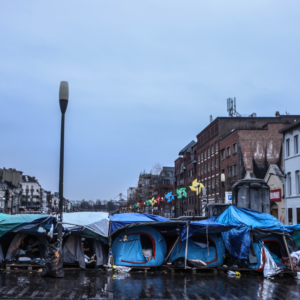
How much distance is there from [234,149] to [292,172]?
17.8 m

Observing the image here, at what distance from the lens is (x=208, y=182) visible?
230 ft

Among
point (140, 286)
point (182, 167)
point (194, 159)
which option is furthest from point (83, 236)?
Result: point (182, 167)

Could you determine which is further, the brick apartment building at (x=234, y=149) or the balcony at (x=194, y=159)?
the balcony at (x=194, y=159)

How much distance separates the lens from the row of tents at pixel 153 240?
54.6 ft

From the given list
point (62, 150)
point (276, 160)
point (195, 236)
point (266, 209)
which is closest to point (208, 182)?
point (276, 160)

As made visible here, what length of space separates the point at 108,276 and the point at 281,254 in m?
7.08

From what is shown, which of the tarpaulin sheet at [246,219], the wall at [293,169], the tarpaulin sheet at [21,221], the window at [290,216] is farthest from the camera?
the window at [290,216]

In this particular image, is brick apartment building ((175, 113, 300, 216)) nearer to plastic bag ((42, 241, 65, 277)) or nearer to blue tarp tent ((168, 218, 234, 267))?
blue tarp tent ((168, 218, 234, 267))

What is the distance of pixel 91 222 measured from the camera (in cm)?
1678

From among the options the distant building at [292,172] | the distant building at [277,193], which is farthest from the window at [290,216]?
the distant building at [277,193]

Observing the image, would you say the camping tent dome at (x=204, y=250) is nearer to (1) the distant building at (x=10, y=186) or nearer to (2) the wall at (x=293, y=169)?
(2) the wall at (x=293, y=169)

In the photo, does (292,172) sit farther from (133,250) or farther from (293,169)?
(133,250)

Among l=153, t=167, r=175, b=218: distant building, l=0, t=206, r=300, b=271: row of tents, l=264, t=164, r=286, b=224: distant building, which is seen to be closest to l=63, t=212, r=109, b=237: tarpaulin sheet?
l=0, t=206, r=300, b=271: row of tents

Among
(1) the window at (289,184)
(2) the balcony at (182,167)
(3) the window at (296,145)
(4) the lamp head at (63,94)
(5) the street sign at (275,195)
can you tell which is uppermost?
(2) the balcony at (182,167)
